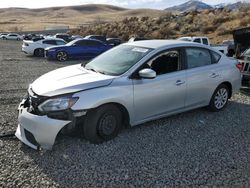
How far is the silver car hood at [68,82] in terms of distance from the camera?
4949mm

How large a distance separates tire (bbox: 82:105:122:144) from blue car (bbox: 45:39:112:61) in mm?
14256

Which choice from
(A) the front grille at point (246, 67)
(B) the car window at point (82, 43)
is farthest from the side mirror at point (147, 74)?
(B) the car window at point (82, 43)

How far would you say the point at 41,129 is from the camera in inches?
185

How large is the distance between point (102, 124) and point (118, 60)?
1.34 metres

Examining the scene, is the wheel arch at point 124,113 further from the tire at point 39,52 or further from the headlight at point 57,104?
the tire at point 39,52

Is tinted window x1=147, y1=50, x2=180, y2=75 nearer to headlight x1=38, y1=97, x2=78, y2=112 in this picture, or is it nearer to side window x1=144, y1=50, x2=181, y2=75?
side window x1=144, y1=50, x2=181, y2=75

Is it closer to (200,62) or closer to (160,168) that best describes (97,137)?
(160,168)

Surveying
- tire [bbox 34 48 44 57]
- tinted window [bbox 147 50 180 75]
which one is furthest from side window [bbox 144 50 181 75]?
tire [bbox 34 48 44 57]

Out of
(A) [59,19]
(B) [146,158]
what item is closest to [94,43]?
(B) [146,158]

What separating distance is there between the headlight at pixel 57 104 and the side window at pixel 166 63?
1.57 metres

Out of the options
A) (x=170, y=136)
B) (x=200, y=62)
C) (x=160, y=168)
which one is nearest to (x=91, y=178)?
(x=160, y=168)

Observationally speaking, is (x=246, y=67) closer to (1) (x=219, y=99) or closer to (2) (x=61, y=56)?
→ (1) (x=219, y=99)

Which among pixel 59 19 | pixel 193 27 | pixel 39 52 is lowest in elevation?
pixel 59 19

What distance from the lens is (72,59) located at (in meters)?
19.6
